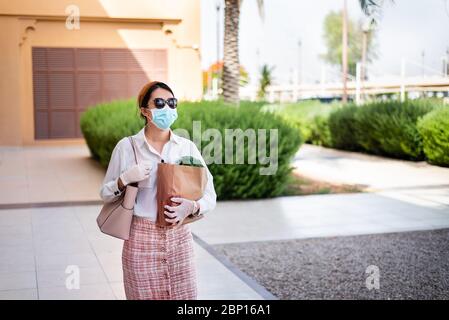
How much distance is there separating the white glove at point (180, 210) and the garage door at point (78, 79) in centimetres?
1888

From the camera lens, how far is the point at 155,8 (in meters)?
22.2

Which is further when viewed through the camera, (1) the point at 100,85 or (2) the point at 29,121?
(1) the point at 100,85

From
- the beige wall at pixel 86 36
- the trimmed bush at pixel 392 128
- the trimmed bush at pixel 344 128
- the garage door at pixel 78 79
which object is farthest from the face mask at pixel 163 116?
the garage door at pixel 78 79

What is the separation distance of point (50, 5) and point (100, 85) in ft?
11.6

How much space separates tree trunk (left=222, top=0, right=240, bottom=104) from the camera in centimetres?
Result: 1416

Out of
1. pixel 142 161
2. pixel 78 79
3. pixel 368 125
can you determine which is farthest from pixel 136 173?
pixel 78 79

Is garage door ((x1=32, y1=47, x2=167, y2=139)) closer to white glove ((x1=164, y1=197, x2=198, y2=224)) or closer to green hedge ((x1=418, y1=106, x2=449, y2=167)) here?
green hedge ((x1=418, y1=106, x2=449, y2=167))

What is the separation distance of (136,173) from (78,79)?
19.7 m

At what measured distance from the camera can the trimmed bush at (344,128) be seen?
20.9 metres

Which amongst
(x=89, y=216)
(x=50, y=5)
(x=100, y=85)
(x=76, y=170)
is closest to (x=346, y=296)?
(x=89, y=216)

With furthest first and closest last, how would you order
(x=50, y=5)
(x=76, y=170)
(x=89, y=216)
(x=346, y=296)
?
(x=50, y=5) → (x=76, y=170) → (x=89, y=216) → (x=346, y=296)

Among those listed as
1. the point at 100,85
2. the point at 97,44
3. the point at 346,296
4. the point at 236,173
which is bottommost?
the point at 346,296

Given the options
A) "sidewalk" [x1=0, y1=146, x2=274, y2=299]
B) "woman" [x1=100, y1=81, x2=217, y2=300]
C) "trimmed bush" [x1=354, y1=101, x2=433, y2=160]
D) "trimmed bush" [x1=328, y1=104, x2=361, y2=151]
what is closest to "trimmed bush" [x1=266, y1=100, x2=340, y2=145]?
"trimmed bush" [x1=328, y1=104, x2=361, y2=151]
